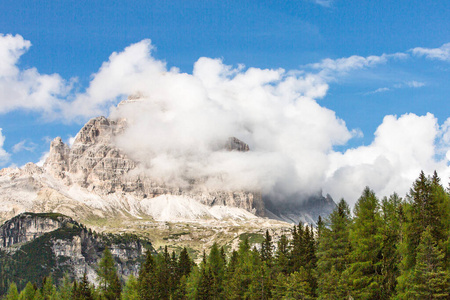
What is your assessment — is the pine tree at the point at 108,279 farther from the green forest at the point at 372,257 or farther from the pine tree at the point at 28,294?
the green forest at the point at 372,257

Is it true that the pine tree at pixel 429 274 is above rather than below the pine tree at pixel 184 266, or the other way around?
below

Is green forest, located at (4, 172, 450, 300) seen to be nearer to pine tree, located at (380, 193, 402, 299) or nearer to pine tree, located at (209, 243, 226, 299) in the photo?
pine tree, located at (380, 193, 402, 299)

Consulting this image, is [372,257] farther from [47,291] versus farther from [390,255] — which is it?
[47,291]

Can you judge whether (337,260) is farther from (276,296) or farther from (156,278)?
(156,278)

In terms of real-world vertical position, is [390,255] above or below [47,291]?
above

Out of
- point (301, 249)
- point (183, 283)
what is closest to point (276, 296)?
point (301, 249)

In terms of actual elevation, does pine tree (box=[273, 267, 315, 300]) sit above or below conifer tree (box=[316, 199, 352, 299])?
below

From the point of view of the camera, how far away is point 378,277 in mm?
70875

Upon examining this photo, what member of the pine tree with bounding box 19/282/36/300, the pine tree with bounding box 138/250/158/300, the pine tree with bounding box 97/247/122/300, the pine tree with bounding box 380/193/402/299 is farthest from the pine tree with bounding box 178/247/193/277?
the pine tree with bounding box 380/193/402/299

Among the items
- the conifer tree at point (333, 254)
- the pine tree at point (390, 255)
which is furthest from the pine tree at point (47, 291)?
the pine tree at point (390, 255)

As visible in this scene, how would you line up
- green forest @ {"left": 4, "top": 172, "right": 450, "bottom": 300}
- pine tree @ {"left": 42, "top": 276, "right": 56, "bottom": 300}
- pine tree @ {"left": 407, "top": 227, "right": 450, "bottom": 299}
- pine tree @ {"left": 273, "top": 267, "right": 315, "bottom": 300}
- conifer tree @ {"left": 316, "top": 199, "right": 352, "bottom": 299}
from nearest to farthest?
1. pine tree @ {"left": 407, "top": 227, "right": 450, "bottom": 299}
2. green forest @ {"left": 4, "top": 172, "right": 450, "bottom": 300}
3. conifer tree @ {"left": 316, "top": 199, "right": 352, "bottom": 299}
4. pine tree @ {"left": 273, "top": 267, "right": 315, "bottom": 300}
5. pine tree @ {"left": 42, "top": 276, "right": 56, "bottom": 300}

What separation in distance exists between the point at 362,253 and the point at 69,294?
302ft

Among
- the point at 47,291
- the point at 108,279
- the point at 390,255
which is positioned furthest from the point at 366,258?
the point at 47,291

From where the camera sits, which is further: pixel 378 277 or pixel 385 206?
pixel 385 206
